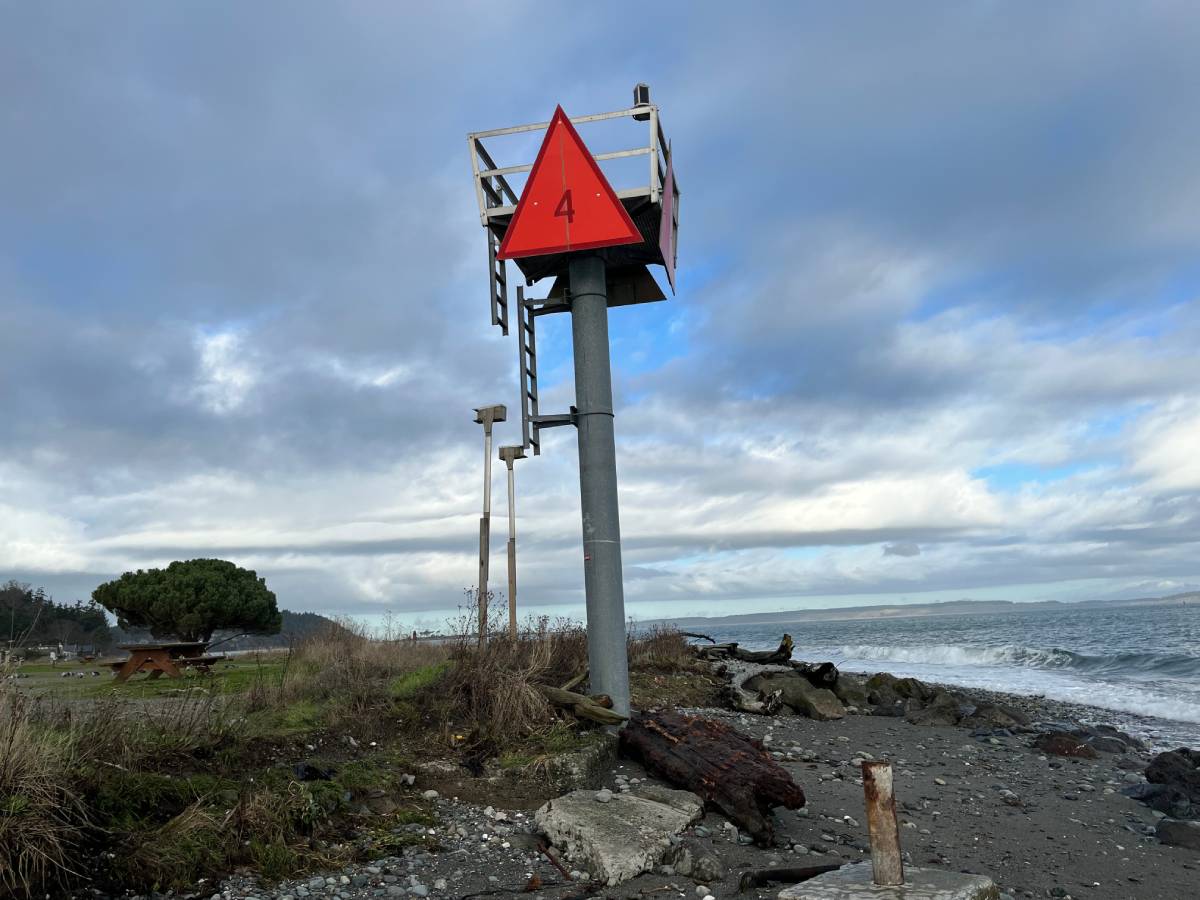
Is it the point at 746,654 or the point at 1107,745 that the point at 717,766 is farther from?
the point at 746,654

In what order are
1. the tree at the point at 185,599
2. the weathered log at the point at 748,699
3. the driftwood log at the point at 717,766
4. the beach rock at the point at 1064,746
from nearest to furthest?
the driftwood log at the point at 717,766 < the beach rock at the point at 1064,746 < the weathered log at the point at 748,699 < the tree at the point at 185,599

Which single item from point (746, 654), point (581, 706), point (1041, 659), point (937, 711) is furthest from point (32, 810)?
point (1041, 659)

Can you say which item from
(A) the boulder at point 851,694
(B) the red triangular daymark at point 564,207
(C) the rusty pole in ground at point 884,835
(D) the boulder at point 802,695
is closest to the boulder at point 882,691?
(A) the boulder at point 851,694

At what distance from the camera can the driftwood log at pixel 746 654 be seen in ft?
58.7

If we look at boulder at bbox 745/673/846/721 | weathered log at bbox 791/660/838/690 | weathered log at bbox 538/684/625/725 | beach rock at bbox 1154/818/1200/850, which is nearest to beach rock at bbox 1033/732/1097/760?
boulder at bbox 745/673/846/721

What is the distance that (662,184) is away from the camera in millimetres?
9539

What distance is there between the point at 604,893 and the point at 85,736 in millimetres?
3646

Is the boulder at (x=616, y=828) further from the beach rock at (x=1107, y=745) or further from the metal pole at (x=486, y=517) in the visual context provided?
the beach rock at (x=1107, y=745)

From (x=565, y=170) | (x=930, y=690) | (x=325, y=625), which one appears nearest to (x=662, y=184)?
(x=565, y=170)

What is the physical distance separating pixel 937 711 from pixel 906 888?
11.6 m

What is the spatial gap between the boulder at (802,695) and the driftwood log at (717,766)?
17.6ft

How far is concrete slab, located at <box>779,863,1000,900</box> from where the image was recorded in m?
4.36

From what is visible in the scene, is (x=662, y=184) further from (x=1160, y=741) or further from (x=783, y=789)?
(x=1160, y=741)

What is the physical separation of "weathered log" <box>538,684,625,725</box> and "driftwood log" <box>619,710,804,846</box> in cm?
24
